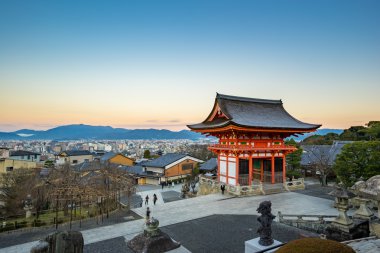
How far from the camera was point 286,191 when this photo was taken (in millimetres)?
24344

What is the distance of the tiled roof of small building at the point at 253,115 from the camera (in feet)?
80.9

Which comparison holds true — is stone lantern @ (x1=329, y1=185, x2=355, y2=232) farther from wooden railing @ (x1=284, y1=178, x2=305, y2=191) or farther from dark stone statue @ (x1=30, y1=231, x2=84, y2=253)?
wooden railing @ (x1=284, y1=178, x2=305, y2=191)

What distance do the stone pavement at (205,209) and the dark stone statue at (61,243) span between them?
34.1ft

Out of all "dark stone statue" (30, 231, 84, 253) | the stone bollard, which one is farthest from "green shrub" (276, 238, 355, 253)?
the stone bollard

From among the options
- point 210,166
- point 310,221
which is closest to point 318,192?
point 310,221

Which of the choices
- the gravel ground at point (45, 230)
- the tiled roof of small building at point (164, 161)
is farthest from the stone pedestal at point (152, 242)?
the tiled roof of small building at point (164, 161)

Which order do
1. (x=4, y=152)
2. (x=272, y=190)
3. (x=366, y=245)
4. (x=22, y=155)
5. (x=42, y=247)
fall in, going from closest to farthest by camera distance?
(x=42, y=247) → (x=366, y=245) → (x=272, y=190) → (x=4, y=152) → (x=22, y=155)

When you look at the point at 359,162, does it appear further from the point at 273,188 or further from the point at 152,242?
the point at 152,242

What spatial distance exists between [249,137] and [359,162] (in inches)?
375

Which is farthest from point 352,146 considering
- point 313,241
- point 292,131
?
point 313,241

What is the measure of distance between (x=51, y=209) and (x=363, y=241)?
27.9 metres

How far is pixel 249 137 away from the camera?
2511cm

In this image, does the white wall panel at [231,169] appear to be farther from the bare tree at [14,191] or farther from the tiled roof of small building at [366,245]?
the bare tree at [14,191]

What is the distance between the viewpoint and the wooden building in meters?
24.3
